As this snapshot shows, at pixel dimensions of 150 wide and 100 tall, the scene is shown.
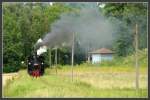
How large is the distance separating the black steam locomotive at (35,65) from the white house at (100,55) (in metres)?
0.77

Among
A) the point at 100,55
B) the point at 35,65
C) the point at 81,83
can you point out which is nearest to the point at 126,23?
the point at 100,55

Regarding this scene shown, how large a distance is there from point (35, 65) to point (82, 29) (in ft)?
3.03

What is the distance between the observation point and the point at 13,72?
896cm

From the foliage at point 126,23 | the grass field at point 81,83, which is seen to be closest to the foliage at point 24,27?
the grass field at point 81,83

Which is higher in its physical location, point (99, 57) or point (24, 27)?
point (24, 27)

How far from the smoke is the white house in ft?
0.50

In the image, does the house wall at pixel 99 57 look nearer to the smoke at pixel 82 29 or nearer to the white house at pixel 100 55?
the white house at pixel 100 55

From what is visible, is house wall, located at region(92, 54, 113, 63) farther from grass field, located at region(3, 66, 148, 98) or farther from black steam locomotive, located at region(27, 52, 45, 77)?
black steam locomotive, located at region(27, 52, 45, 77)

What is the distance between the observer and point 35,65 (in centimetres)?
912

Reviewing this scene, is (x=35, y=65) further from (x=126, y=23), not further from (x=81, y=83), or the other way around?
(x=126, y=23)

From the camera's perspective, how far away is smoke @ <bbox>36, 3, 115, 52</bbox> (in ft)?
29.9

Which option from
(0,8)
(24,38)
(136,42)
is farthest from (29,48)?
(136,42)

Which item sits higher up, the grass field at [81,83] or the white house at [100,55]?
the white house at [100,55]

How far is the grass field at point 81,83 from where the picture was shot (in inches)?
348
